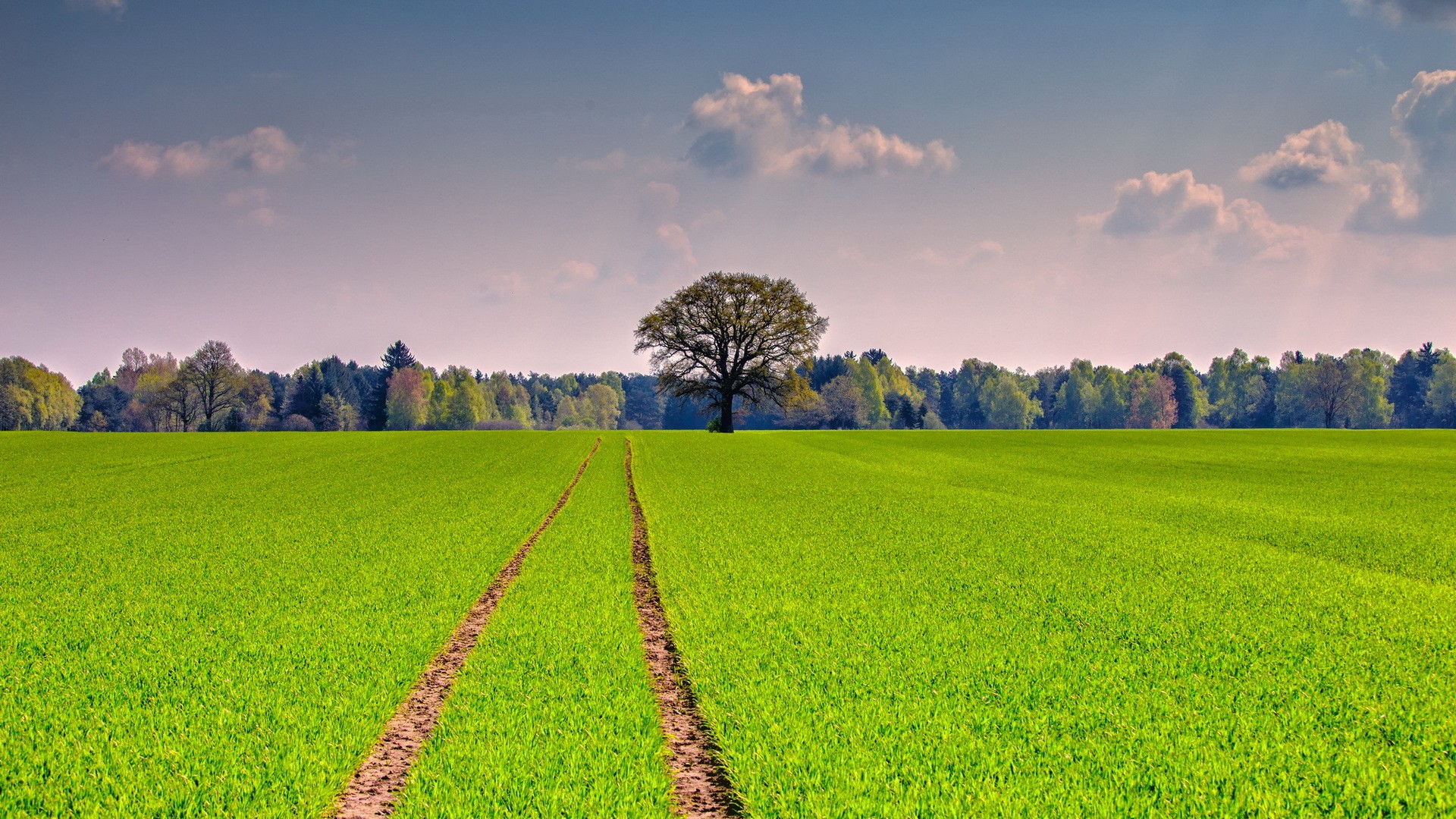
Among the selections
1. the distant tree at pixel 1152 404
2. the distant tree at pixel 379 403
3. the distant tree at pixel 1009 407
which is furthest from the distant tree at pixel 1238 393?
the distant tree at pixel 379 403

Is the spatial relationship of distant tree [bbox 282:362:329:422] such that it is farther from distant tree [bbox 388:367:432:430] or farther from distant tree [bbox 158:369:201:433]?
distant tree [bbox 158:369:201:433]

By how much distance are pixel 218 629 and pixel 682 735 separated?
6.25 metres

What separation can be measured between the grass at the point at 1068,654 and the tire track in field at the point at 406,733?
7.91ft

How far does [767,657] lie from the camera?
7602mm

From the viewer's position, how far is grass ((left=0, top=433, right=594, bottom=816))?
17.2ft

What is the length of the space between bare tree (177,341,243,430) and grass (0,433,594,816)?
296 feet

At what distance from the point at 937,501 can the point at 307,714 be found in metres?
17.3

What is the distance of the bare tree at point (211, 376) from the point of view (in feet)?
320

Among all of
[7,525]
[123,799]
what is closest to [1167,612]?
[123,799]

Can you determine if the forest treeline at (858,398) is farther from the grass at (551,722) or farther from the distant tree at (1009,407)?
the grass at (551,722)

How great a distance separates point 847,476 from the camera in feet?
89.1

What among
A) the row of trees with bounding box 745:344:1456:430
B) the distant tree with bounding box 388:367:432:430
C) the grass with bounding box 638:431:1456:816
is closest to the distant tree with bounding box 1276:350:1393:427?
the row of trees with bounding box 745:344:1456:430

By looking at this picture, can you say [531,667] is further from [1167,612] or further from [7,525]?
[7,525]

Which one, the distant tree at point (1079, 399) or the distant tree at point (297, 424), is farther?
the distant tree at point (1079, 399)
